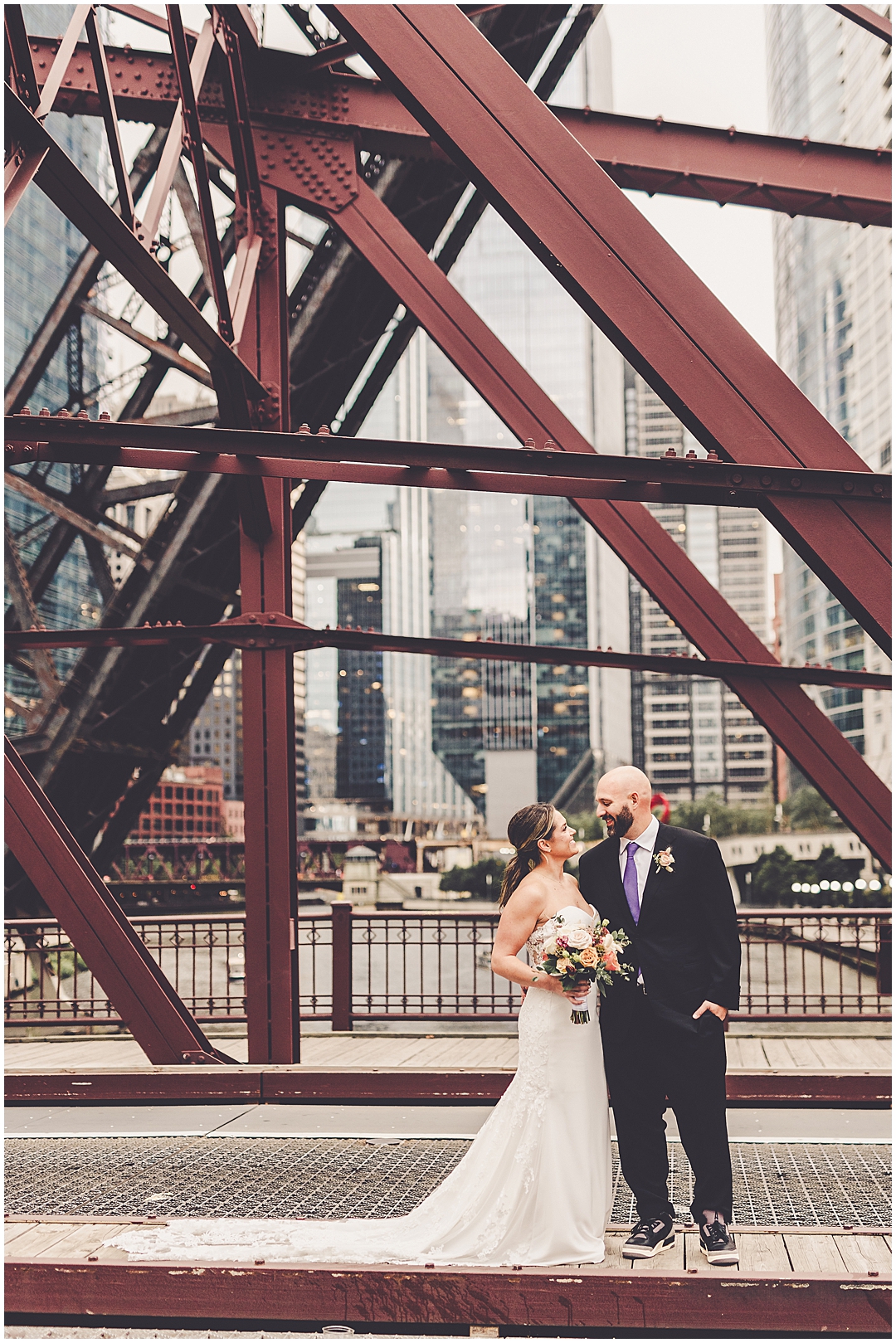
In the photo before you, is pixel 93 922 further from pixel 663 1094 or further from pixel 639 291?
pixel 639 291

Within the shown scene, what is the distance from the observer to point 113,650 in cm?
1067

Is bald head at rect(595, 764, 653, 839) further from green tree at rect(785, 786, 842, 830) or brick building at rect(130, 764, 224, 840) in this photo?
brick building at rect(130, 764, 224, 840)

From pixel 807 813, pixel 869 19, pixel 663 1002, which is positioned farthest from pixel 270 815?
pixel 807 813

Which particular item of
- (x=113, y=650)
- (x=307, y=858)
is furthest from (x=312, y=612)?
(x=113, y=650)

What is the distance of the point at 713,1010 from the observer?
15.3ft

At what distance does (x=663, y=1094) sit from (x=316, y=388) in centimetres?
861

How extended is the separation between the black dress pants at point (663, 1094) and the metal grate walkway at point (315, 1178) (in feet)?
4.06

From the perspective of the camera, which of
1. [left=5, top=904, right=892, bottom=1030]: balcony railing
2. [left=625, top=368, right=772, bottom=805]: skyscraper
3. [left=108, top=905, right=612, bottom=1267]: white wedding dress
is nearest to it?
[left=108, top=905, right=612, bottom=1267]: white wedding dress

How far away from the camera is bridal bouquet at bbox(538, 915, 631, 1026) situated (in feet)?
14.9

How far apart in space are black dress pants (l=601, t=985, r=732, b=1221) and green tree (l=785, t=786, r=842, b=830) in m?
88.1

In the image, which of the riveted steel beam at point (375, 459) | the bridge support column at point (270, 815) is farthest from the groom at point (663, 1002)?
the bridge support column at point (270, 815)

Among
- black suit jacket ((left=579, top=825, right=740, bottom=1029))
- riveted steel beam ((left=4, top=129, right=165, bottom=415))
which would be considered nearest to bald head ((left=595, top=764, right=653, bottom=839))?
black suit jacket ((left=579, top=825, right=740, bottom=1029))

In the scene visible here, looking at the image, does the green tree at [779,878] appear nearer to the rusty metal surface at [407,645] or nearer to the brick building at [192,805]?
the rusty metal surface at [407,645]

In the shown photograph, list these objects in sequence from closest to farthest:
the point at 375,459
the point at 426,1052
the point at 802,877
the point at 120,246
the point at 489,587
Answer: the point at 375,459 → the point at 120,246 → the point at 426,1052 → the point at 802,877 → the point at 489,587
